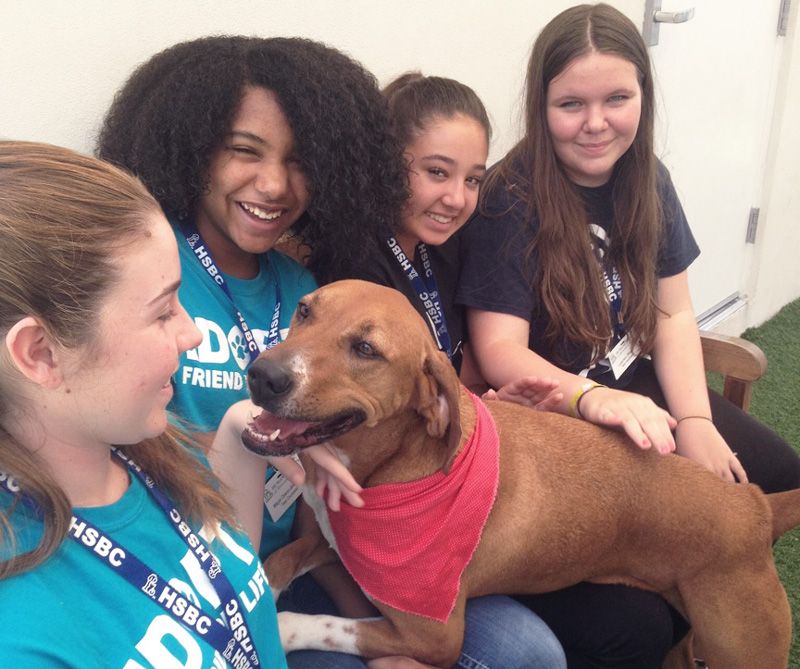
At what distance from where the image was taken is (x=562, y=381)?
2514 millimetres

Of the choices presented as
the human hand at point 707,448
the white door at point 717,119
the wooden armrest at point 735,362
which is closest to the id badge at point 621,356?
the human hand at point 707,448

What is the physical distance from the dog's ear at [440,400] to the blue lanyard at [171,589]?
655 millimetres

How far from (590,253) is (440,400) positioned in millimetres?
1105

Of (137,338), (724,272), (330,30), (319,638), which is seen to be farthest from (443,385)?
(724,272)

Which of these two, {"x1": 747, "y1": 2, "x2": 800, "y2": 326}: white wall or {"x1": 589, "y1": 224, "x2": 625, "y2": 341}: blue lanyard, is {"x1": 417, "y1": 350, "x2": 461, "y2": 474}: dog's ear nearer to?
{"x1": 589, "y1": 224, "x2": 625, "y2": 341}: blue lanyard

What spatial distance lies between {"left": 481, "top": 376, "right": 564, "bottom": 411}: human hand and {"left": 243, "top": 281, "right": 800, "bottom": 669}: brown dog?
0.39ft

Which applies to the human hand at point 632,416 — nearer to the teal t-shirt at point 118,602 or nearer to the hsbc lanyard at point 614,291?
the hsbc lanyard at point 614,291

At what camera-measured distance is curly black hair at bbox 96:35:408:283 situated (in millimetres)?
2004

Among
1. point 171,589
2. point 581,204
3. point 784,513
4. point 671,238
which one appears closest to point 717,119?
point 671,238

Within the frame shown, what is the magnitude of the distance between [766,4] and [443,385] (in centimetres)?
501

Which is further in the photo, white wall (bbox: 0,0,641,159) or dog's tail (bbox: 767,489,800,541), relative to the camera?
dog's tail (bbox: 767,489,800,541)

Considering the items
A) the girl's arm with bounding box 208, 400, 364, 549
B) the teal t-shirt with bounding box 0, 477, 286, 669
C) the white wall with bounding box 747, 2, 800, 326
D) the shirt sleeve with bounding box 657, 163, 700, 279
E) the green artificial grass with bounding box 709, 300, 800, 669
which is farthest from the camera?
the white wall with bounding box 747, 2, 800, 326

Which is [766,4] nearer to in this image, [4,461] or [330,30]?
[330,30]

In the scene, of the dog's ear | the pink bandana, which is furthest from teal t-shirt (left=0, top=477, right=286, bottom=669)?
the dog's ear
